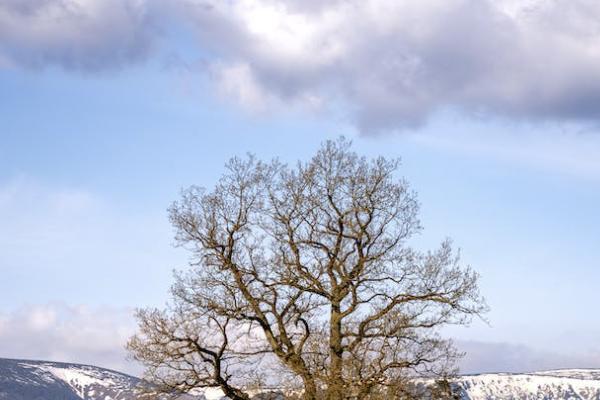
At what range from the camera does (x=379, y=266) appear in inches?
1522

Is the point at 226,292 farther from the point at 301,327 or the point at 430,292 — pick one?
the point at 430,292

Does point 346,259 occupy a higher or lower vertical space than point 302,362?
higher

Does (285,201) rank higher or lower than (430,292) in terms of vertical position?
higher

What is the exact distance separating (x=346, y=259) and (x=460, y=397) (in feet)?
24.3

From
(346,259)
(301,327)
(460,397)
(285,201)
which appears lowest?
(460,397)

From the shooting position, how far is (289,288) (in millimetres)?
38562

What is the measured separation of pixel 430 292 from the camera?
125 ft

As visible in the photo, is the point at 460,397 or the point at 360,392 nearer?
the point at 360,392

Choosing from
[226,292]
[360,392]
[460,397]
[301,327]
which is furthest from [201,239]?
[460,397]

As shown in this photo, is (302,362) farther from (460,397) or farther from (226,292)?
(460,397)

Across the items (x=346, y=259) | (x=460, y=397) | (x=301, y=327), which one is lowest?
(x=460, y=397)

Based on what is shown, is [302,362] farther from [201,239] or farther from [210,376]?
[201,239]

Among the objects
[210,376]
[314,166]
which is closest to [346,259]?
[314,166]

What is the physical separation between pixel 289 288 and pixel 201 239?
427 cm
